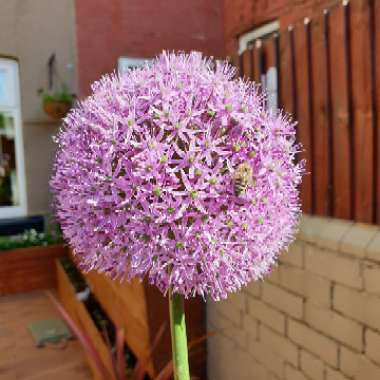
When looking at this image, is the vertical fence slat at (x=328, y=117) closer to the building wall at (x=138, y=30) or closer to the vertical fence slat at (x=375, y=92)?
the vertical fence slat at (x=375, y=92)

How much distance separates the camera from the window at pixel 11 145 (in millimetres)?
6738

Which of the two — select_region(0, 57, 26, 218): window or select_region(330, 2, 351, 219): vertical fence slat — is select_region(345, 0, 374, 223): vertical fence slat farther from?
select_region(0, 57, 26, 218): window

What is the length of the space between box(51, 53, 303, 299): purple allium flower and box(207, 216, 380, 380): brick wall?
98 cm

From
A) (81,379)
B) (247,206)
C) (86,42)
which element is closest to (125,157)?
(247,206)

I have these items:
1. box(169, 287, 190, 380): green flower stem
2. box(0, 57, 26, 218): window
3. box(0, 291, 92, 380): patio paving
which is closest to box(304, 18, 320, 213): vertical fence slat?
box(169, 287, 190, 380): green flower stem

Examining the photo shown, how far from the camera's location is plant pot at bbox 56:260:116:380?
130 inches

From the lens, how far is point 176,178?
90 cm

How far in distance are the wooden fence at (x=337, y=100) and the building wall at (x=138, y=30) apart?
4926mm

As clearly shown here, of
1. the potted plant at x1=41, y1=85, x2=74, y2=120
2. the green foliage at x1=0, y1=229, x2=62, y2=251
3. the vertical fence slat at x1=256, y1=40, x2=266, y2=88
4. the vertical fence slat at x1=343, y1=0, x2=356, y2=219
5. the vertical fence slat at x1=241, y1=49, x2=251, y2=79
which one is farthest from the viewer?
the potted plant at x1=41, y1=85, x2=74, y2=120

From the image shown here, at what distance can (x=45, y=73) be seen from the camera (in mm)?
6781

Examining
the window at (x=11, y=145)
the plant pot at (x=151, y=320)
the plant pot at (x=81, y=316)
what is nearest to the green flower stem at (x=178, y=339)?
the plant pot at (x=151, y=320)

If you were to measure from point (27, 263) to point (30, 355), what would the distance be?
6.60ft

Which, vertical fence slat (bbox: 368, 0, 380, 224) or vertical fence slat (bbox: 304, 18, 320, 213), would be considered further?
vertical fence slat (bbox: 304, 18, 320, 213)

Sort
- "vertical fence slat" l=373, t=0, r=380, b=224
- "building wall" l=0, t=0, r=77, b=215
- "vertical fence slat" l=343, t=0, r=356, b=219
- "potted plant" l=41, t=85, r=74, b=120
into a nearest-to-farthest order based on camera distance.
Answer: "vertical fence slat" l=373, t=0, r=380, b=224, "vertical fence slat" l=343, t=0, r=356, b=219, "potted plant" l=41, t=85, r=74, b=120, "building wall" l=0, t=0, r=77, b=215
